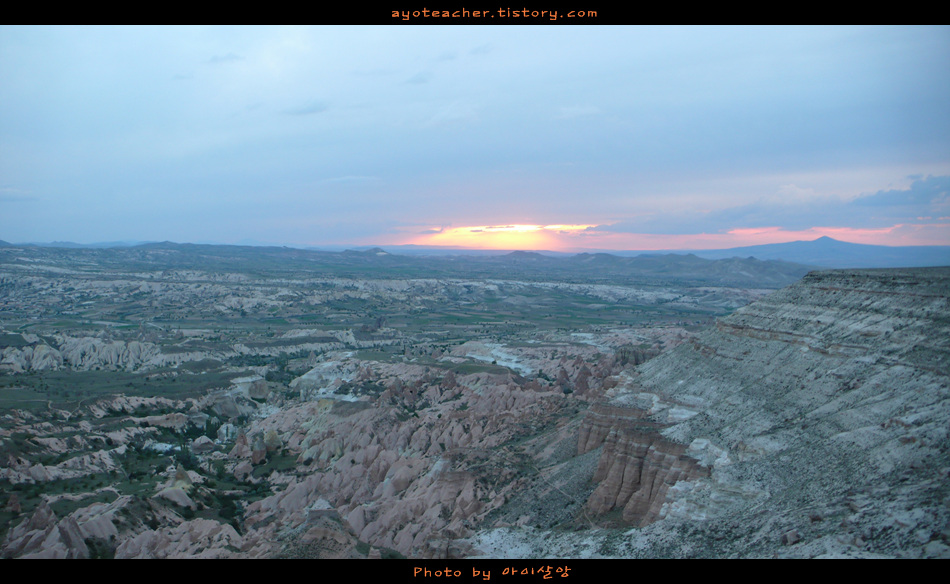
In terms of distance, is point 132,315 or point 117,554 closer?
point 117,554

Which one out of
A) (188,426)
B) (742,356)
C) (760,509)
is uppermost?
(742,356)

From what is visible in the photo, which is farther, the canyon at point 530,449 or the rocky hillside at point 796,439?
the canyon at point 530,449

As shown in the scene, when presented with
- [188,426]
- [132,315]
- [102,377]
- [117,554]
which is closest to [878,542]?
[117,554]

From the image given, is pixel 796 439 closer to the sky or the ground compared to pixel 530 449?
closer to the sky

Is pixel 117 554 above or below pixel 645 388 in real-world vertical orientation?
below

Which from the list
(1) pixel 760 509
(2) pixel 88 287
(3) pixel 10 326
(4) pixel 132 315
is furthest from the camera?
(2) pixel 88 287

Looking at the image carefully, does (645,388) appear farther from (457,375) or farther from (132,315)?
(132,315)

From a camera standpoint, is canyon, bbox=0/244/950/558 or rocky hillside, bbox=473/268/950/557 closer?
rocky hillside, bbox=473/268/950/557

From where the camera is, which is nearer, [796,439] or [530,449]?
[796,439]
